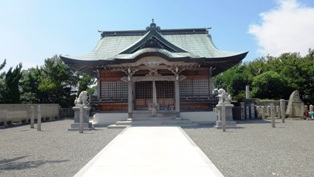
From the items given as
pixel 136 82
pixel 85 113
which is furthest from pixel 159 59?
pixel 85 113

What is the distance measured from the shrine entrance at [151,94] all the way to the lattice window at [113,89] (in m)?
1.04

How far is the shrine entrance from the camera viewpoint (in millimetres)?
20172

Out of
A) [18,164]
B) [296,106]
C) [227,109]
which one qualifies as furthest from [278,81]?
[18,164]

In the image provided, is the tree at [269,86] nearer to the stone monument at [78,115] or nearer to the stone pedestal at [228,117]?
the stone pedestal at [228,117]

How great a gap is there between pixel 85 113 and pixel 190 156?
30.7 ft

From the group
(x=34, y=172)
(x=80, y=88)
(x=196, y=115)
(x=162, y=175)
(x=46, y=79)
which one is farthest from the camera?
(x=80, y=88)

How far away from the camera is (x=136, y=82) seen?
20.3 meters

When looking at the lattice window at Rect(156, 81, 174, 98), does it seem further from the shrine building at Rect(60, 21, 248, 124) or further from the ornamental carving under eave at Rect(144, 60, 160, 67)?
the ornamental carving under eave at Rect(144, 60, 160, 67)

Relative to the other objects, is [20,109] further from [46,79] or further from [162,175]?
[162,175]

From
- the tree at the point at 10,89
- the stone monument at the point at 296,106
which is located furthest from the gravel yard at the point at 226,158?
→ the tree at the point at 10,89

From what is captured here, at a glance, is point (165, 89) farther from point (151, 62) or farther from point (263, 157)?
point (263, 157)

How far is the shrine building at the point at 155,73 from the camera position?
17.7 m

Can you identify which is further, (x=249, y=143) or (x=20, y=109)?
(x=20, y=109)

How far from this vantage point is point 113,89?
66.6ft
